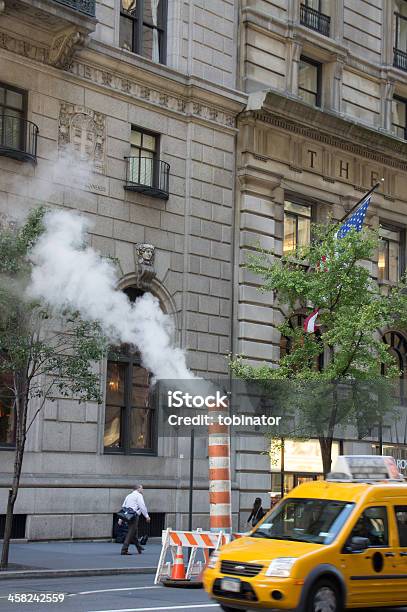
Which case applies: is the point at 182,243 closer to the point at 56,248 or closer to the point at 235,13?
the point at 235,13

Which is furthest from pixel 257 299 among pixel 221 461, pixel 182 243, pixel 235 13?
pixel 221 461

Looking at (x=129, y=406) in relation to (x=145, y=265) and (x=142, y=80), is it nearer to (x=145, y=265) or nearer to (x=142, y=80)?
(x=145, y=265)

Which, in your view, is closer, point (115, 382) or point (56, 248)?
point (56, 248)

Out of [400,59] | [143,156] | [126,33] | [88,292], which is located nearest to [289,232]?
[143,156]

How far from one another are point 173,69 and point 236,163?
3627 millimetres

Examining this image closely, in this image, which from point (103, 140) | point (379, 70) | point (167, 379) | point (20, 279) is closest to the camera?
point (20, 279)

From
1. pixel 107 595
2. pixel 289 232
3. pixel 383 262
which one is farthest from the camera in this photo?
pixel 383 262

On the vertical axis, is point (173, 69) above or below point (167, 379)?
above

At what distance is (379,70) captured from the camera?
124 feet

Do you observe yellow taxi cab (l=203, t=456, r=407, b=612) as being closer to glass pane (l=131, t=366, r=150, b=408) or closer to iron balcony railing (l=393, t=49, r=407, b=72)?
glass pane (l=131, t=366, r=150, b=408)

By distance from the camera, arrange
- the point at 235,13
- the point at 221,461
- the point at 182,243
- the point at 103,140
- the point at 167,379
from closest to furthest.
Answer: the point at 221,461 < the point at 167,379 < the point at 103,140 < the point at 182,243 < the point at 235,13

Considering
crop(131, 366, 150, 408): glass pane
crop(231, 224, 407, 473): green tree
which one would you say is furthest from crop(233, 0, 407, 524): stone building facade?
crop(131, 366, 150, 408): glass pane

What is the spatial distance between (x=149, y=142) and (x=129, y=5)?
12.7 feet

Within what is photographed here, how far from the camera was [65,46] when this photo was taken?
89.2 ft
